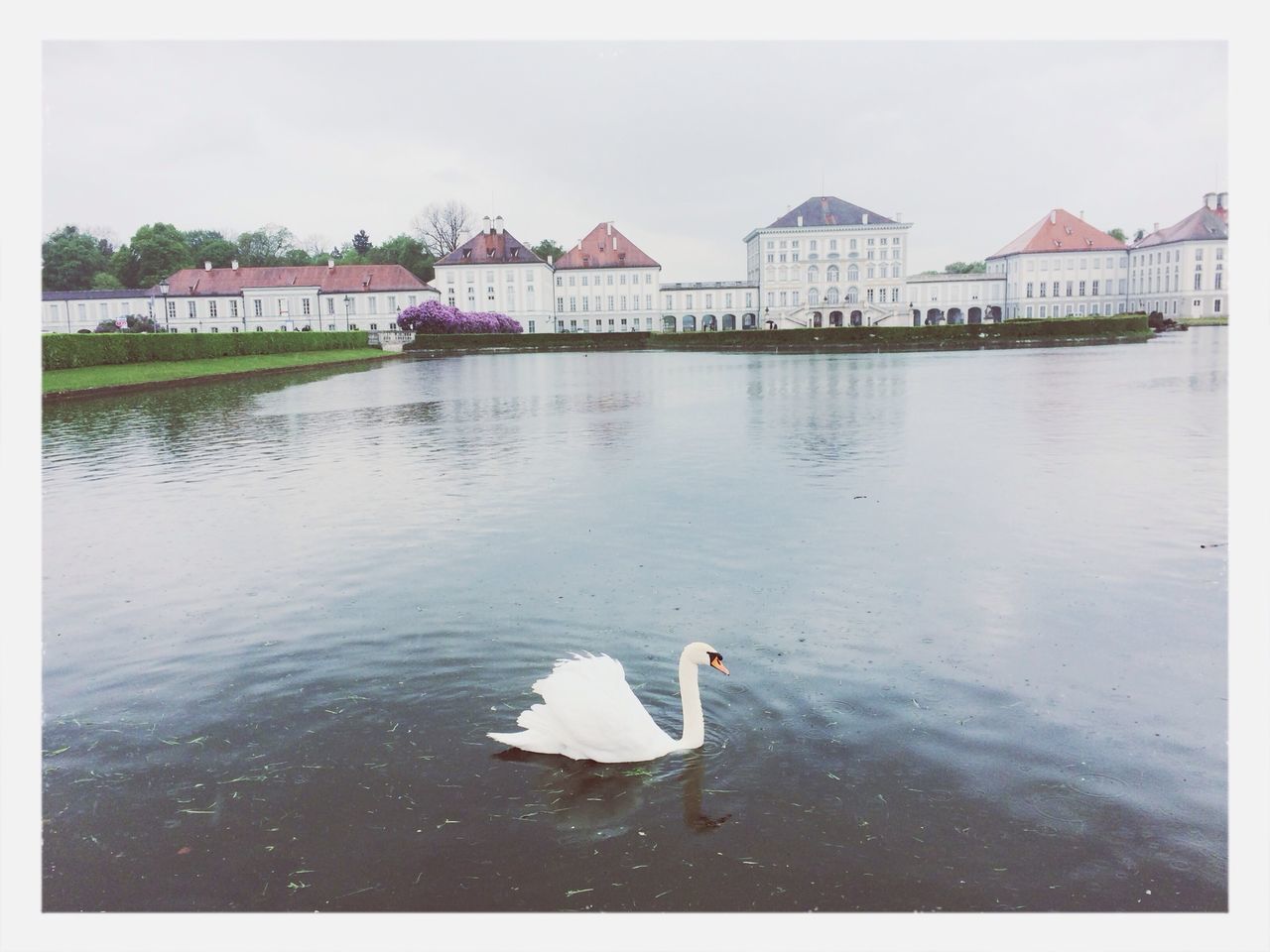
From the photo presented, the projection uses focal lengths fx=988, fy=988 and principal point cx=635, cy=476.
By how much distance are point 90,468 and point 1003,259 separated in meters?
91.7

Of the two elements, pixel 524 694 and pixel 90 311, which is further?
pixel 90 311

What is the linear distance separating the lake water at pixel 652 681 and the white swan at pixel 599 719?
9 cm

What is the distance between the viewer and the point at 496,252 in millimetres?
86438

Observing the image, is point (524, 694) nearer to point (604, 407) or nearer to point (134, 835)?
point (134, 835)

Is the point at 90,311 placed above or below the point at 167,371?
above

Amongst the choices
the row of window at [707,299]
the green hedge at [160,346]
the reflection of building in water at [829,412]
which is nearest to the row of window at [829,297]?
the row of window at [707,299]

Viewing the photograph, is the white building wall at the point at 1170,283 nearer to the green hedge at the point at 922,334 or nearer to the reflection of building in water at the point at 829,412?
the green hedge at the point at 922,334

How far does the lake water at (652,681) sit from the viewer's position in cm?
351

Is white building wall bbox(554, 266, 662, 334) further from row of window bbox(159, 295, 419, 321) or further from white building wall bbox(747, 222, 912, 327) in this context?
row of window bbox(159, 295, 419, 321)

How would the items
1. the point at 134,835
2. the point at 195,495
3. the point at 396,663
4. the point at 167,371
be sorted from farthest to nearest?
the point at 167,371
the point at 195,495
the point at 396,663
the point at 134,835

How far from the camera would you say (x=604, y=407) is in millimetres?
21188

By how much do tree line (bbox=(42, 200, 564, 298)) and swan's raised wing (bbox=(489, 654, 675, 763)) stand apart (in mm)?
57945
